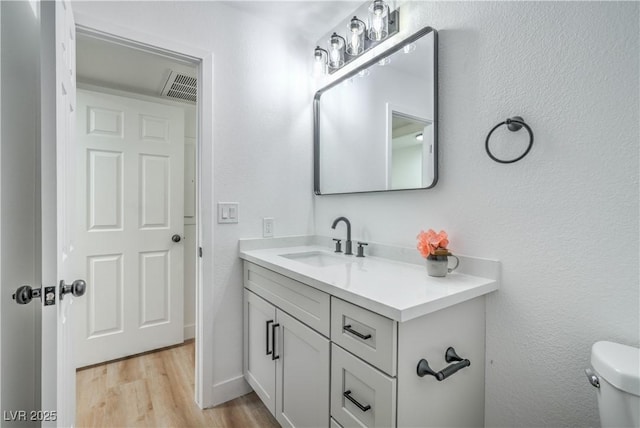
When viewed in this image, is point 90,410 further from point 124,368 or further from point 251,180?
point 251,180

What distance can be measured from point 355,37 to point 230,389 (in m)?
2.13

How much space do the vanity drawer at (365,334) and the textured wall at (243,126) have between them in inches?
36.3

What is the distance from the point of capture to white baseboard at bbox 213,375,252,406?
1.73 meters

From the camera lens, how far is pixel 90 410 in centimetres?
166

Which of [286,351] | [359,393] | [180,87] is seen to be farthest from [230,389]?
[180,87]

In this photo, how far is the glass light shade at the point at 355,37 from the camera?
163 centimetres

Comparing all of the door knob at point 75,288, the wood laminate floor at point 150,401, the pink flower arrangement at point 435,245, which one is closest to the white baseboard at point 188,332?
the wood laminate floor at point 150,401

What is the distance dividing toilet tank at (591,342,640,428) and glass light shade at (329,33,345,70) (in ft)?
5.75

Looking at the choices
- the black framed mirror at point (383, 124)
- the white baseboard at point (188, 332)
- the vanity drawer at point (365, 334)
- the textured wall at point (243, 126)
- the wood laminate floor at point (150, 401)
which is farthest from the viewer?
the white baseboard at point (188, 332)

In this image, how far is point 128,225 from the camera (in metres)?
2.27

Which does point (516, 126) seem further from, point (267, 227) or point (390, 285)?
point (267, 227)

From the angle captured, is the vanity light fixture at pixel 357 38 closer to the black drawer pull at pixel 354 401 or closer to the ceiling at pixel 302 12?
the ceiling at pixel 302 12

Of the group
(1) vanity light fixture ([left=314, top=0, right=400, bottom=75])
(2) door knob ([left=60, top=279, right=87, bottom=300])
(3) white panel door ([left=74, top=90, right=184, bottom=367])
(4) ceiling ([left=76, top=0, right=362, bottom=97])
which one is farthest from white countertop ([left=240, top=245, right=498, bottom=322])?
(4) ceiling ([left=76, top=0, right=362, bottom=97])

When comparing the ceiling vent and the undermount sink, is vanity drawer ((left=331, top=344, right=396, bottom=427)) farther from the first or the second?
the ceiling vent
